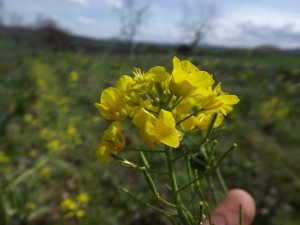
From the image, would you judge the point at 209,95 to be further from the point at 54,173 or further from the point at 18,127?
the point at 18,127

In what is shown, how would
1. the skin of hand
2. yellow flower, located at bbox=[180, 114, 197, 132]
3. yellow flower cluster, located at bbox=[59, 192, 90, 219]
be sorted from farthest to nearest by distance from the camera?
yellow flower cluster, located at bbox=[59, 192, 90, 219], the skin of hand, yellow flower, located at bbox=[180, 114, 197, 132]

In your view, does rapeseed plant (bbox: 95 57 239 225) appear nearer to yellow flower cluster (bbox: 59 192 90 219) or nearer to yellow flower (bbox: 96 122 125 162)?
yellow flower (bbox: 96 122 125 162)

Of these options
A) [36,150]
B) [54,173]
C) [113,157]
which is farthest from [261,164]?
[113,157]

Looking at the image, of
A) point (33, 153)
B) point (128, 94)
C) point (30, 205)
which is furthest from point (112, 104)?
point (33, 153)

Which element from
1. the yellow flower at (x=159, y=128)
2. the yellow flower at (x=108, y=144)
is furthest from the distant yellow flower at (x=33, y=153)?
the yellow flower at (x=159, y=128)

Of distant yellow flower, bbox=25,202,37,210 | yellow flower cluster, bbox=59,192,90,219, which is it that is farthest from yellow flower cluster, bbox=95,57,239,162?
distant yellow flower, bbox=25,202,37,210

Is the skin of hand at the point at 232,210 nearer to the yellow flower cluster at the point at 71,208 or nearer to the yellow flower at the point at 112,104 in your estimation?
the yellow flower at the point at 112,104
